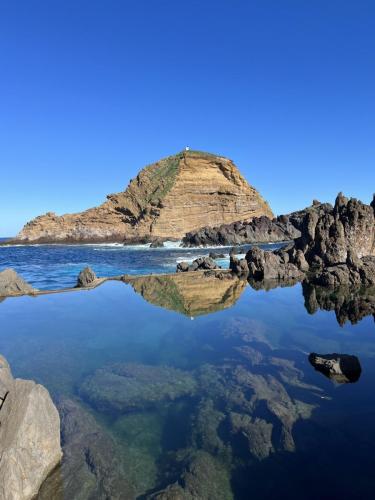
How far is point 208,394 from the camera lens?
367 inches

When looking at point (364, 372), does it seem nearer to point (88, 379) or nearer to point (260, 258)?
point (88, 379)

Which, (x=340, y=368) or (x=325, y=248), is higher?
(x=325, y=248)

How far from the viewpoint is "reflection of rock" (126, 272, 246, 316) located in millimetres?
19173

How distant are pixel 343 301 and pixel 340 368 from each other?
1019cm

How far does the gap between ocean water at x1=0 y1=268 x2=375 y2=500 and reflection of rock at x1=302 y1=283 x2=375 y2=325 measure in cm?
19

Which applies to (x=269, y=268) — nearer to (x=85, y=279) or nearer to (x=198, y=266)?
(x=198, y=266)

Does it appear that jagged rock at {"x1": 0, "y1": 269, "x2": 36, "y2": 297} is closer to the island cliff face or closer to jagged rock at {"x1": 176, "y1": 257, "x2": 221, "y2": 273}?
jagged rock at {"x1": 176, "y1": 257, "x2": 221, "y2": 273}

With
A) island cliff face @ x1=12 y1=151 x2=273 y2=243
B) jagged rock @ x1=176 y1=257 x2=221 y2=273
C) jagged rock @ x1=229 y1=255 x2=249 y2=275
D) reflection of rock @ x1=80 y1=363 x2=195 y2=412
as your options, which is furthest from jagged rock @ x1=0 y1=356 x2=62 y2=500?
island cliff face @ x1=12 y1=151 x2=273 y2=243

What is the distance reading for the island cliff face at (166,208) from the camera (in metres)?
97.6

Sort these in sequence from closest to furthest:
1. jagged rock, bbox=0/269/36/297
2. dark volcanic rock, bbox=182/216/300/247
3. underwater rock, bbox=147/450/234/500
Answer: 1. underwater rock, bbox=147/450/234/500
2. jagged rock, bbox=0/269/36/297
3. dark volcanic rock, bbox=182/216/300/247

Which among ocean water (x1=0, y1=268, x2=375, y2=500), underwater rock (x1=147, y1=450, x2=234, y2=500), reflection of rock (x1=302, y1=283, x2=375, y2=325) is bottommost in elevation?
underwater rock (x1=147, y1=450, x2=234, y2=500)

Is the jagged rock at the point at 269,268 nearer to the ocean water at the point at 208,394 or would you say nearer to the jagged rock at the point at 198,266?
the jagged rock at the point at 198,266

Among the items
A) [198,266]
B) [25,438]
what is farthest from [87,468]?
[198,266]

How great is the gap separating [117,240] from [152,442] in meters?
96.9
